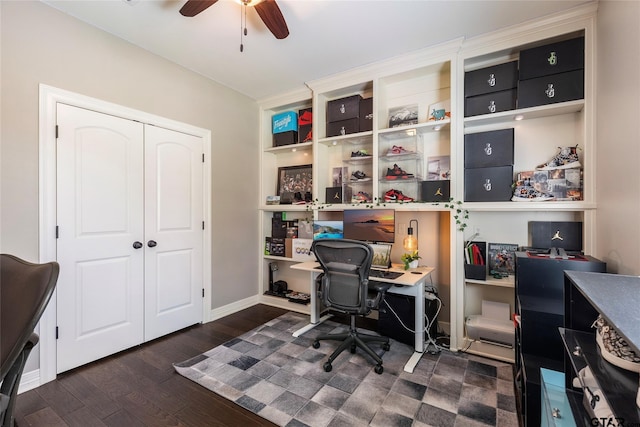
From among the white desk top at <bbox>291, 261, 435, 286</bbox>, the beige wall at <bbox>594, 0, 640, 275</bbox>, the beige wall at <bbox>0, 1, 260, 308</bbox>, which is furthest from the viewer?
the white desk top at <bbox>291, 261, 435, 286</bbox>

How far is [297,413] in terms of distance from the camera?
1.71m

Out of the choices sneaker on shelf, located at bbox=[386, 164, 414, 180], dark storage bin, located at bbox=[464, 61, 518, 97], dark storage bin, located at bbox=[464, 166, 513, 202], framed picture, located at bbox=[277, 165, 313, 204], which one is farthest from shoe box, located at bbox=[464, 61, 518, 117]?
framed picture, located at bbox=[277, 165, 313, 204]

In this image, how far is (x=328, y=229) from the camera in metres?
3.18

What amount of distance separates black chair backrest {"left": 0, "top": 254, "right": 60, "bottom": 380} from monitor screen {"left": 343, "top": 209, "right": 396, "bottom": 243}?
2.35 metres

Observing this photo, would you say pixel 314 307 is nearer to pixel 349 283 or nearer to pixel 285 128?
pixel 349 283

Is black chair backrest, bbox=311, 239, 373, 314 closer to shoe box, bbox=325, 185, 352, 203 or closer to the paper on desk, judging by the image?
shoe box, bbox=325, 185, 352, 203

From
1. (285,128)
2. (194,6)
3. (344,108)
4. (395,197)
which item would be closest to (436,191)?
(395,197)

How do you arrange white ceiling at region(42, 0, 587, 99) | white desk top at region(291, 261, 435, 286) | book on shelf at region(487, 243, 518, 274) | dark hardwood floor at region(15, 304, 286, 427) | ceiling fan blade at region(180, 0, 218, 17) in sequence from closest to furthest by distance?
dark hardwood floor at region(15, 304, 286, 427)
ceiling fan blade at region(180, 0, 218, 17)
white ceiling at region(42, 0, 587, 99)
white desk top at region(291, 261, 435, 286)
book on shelf at region(487, 243, 518, 274)

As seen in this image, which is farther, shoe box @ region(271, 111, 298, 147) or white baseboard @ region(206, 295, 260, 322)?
shoe box @ region(271, 111, 298, 147)

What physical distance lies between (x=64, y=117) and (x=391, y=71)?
2948mm

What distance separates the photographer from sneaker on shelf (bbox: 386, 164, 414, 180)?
2867 millimetres

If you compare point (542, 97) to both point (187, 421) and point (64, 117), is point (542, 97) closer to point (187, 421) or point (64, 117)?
point (187, 421)

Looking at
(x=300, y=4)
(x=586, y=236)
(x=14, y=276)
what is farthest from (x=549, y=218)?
(x=14, y=276)

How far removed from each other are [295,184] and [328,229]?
3.11ft
